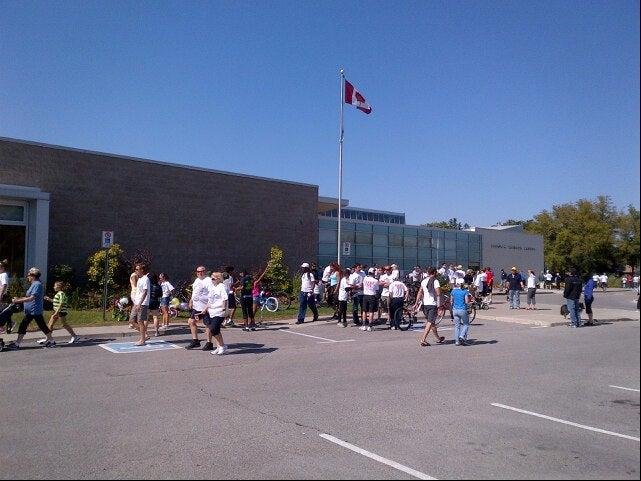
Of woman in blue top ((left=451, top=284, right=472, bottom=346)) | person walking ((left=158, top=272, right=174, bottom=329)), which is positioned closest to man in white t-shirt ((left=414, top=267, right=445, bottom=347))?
woman in blue top ((left=451, top=284, right=472, bottom=346))

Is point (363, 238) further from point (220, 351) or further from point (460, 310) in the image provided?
point (220, 351)

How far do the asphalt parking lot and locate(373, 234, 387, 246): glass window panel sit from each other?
22.8 meters

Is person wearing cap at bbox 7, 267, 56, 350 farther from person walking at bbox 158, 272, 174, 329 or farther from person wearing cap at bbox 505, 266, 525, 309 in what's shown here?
person wearing cap at bbox 505, 266, 525, 309

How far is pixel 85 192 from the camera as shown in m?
22.6

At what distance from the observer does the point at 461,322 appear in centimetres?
1270

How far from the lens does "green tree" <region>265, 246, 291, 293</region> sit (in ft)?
84.5

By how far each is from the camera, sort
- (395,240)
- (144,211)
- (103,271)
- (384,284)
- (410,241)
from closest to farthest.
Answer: (384,284)
(103,271)
(144,211)
(395,240)
(410,241)

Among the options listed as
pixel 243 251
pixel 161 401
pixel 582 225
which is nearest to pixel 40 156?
pixel 243 251

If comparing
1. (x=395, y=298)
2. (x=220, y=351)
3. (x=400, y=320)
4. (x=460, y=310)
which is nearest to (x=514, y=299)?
(x=400, y=320)

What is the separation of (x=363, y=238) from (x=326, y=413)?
27144 millimetres

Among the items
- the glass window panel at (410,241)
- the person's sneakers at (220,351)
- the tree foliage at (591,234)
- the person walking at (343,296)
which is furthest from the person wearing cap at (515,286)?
the tree foliage at (591,234)

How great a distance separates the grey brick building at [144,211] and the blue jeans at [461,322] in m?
15.7

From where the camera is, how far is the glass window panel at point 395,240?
35.6 m

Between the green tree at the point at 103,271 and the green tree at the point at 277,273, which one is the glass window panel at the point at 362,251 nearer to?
the green tree at the point at 277,273
